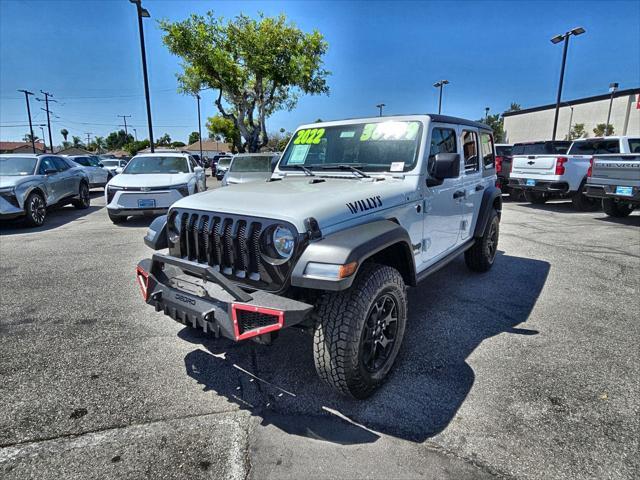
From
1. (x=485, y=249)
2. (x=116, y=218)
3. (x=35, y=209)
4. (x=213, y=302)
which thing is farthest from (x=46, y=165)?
(x=485, y=249)

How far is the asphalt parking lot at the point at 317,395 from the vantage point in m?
2.09

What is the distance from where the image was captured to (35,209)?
8562 mm

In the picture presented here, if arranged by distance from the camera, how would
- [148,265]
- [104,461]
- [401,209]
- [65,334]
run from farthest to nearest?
[65,334]
[401,209]
[148,265]
[104,461]

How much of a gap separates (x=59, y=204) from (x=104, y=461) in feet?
32.0

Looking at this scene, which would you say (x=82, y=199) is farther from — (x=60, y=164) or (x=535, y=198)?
(x=535, y=198)

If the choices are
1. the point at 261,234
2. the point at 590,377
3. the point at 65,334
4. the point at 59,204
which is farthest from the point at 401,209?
the point at 59,204

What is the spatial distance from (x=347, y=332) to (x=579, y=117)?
51.1m

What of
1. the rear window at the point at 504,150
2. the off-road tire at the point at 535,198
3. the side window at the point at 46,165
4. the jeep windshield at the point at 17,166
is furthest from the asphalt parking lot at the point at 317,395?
the rear window at the point at 504,150

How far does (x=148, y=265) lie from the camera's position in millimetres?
2830

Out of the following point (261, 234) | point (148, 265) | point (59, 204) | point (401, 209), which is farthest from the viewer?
point (59, 204)

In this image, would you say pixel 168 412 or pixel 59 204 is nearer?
pixel 168 412

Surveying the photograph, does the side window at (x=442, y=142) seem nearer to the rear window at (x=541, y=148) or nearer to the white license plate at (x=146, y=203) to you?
the white license plate at (x=146, y=203)

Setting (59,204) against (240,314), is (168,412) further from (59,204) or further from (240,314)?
(59,204)

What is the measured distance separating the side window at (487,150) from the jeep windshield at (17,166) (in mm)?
9396
